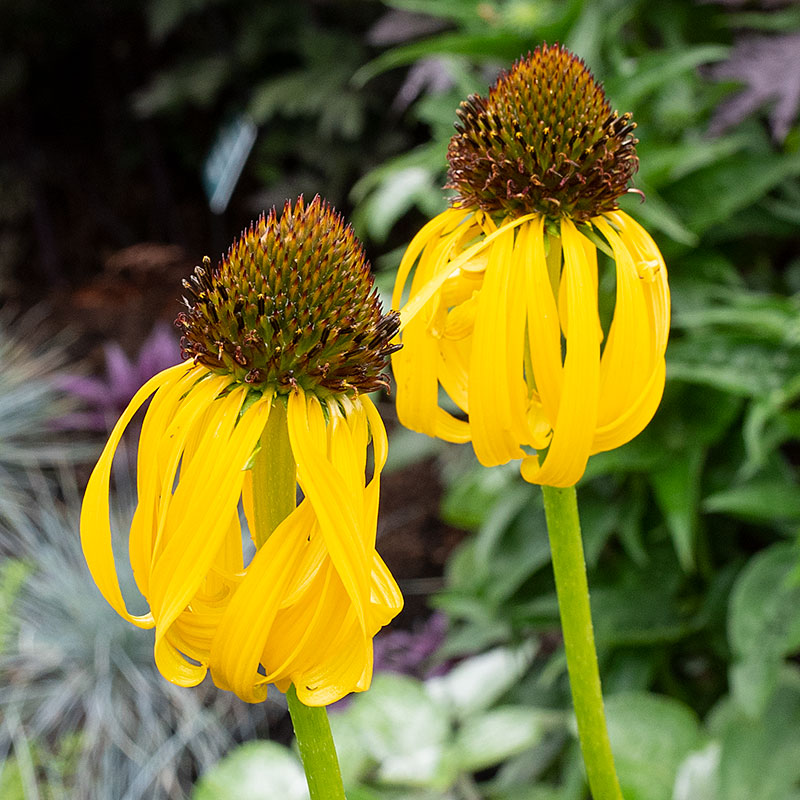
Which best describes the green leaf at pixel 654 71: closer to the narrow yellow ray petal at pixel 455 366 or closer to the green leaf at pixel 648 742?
the green leaf at pixel 648 742

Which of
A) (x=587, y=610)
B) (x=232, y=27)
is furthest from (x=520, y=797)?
(x=232, y=27)

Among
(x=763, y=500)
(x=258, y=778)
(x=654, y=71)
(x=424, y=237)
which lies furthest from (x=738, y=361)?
(x=424, y=237)

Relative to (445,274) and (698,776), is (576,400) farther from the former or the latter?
(698,776)

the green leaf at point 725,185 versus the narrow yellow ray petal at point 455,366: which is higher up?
the narrow yellow ray petal at point 455,366

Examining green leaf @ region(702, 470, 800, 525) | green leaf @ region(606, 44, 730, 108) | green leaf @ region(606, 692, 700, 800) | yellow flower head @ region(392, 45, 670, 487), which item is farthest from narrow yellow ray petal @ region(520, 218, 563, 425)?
green leaf @ region(606, 44, 730, 108)

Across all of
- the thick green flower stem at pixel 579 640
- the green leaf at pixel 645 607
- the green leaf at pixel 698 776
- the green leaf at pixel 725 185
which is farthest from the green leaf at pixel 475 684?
the thick green flower stem at pixel 579 640

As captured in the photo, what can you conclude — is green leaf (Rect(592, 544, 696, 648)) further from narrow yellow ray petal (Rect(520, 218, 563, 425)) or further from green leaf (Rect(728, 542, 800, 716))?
narrow yellow ray petal (Rect(520, 218, 563, 425))

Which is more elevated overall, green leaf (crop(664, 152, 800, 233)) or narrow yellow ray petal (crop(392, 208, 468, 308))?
narrow yellow ray petal (crop(392, 208, 468, 308))

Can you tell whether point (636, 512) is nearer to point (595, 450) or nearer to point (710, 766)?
point (710, 766)
